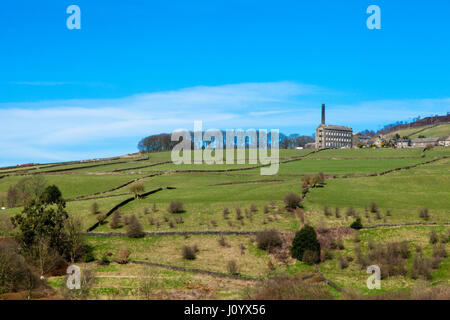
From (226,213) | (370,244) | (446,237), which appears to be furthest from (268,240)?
(446,237)

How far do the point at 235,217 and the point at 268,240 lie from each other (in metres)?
10.6

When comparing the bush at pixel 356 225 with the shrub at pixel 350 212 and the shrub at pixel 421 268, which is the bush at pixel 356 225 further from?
the shrub at pixel 421 268

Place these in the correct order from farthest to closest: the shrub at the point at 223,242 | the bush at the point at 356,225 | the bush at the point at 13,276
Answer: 1. the bush at the point at 356,225
2. the shrub at the point at 223,242
3. the bush at the point at 13,276

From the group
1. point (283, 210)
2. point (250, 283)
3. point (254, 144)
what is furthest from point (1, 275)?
point (254, 144)

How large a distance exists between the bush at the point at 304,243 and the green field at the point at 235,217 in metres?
1.17

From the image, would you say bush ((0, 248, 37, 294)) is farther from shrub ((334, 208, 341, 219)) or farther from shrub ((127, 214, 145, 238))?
shrub ((334, 208, 341, 219))

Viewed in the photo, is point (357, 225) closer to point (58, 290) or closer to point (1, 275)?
point (58, 290)

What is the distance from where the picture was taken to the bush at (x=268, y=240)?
43625mm

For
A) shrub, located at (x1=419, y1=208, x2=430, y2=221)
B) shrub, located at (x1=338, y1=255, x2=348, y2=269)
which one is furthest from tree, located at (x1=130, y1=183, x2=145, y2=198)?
shrub, located at (x1=419, y1=208, x2=430, y2=221)

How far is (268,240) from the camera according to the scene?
1720 inches

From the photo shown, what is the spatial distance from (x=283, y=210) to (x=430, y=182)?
3603 cm

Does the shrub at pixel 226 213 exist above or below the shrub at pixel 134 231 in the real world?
above

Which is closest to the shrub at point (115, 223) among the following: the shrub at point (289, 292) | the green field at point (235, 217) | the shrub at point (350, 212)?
the green field at point (235, 217)
